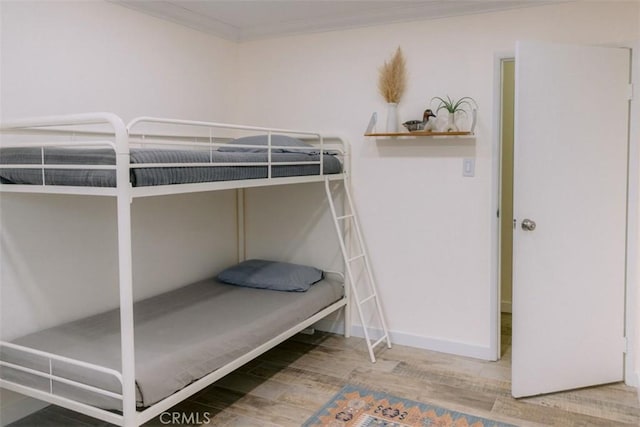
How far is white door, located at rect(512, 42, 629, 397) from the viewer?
2779 mm

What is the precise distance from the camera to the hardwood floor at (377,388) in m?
2.65

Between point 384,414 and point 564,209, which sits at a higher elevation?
point 564,209

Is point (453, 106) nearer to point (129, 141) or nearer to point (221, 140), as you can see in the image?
point (221, 140)

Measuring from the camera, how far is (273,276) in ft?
11.7

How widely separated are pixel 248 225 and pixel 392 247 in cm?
121

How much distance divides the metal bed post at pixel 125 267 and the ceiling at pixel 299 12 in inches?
62.7

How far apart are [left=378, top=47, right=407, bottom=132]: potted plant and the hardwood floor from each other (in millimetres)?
1539

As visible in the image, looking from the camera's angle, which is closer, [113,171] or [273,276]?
[113,171]

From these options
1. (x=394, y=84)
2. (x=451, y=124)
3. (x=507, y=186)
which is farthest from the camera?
(x=507, y=186)

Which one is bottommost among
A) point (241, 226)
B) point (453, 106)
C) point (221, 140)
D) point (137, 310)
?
point (137, 310)

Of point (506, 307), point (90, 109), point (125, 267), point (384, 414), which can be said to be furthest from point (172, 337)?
point (506, 307)

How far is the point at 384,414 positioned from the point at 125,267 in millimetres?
1501

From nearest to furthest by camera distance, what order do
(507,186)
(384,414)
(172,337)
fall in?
(172,337) → (384,414) → (507,186)

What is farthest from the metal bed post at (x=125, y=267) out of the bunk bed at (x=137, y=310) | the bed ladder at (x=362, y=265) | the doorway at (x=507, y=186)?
the doorway at (x=507, y=186)
